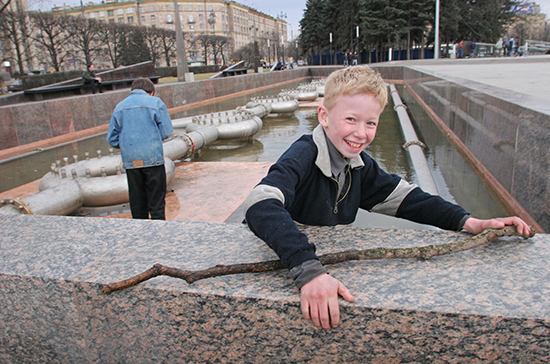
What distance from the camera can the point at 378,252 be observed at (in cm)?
162

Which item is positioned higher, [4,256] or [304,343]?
[4,256]

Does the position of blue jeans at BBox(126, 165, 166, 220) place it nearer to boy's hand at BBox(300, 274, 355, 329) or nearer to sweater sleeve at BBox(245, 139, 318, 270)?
sweater sleeve at BBox(245, 139, 318, 270)

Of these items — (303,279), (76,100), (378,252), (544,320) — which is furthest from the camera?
(76,100)

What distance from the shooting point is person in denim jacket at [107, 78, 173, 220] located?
4629mm

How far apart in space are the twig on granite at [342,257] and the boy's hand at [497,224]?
0.02 m

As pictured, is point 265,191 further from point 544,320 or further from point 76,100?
point 76,100

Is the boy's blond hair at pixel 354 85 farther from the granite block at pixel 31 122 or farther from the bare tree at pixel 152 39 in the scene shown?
the bare tree at pixel 152 39

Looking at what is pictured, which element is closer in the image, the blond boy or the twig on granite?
the blond boy

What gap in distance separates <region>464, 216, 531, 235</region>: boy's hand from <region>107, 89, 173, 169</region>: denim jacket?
3.62 meters

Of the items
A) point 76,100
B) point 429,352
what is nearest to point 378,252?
point 429,352

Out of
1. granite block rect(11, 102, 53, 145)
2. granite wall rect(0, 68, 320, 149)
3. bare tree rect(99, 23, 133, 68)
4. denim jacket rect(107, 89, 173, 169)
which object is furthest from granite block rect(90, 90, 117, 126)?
bare tree rect(99, 23, 133, 68)

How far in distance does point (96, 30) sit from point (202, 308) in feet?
143

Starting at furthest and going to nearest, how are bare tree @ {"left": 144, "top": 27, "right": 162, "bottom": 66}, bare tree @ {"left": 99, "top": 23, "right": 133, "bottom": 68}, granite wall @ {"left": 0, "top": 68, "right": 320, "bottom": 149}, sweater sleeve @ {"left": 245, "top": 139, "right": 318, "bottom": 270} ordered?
bare tree @ {"left": 144, "top": 27, "right": 162, "bottom": 66} < bare tree @ {"left": 99, "top": 23, "right": 133, "bottom": 68} < granite wall @ {"left": 0, "top": 68, "right": 320, "bottom": 149} < sweater sleeve @ {"left": 245, "top": 139, "right": 318, "bottom": 270}

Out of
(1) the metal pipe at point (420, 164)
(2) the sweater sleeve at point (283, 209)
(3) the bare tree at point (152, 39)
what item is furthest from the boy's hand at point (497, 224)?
(3) the bare tree at point (152, 39)
